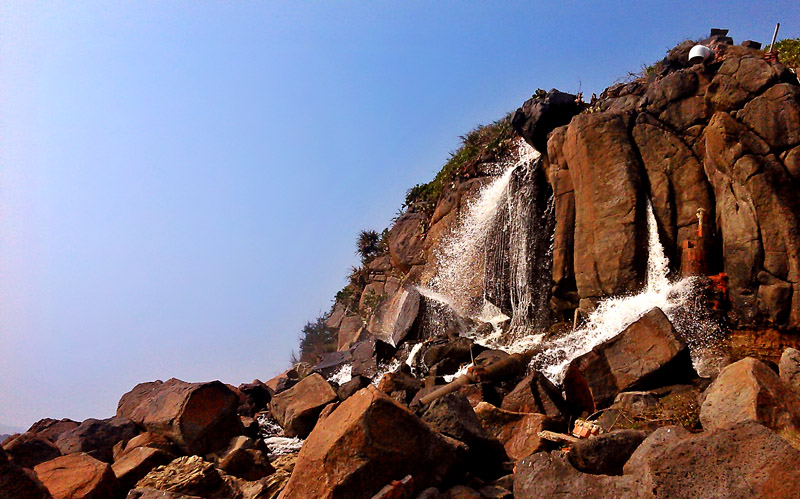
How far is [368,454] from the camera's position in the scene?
149 inches

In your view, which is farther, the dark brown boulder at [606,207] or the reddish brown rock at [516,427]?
the dark brown boulder at [606,207]

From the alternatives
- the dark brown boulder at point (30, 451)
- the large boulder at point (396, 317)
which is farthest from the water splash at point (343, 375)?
the dark brown boulder at point (30, 451)

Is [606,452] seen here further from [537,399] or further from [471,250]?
[471,250]

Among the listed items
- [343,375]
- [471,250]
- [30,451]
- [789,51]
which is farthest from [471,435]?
[789,51]

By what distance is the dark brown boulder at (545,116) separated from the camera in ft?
52.3

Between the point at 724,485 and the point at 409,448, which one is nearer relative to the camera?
the point at 724,485

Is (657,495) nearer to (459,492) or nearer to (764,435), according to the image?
(764,435)

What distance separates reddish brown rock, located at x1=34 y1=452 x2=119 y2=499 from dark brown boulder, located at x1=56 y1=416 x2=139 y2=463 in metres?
2.17

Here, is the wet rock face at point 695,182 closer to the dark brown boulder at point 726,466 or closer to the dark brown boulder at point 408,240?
the dark brown boulder at point 726,466

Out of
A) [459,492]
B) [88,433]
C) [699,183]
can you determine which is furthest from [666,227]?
[88,433]

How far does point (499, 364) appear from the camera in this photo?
9.36 m

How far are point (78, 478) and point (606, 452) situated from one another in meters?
5.19

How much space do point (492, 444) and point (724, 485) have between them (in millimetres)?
2367

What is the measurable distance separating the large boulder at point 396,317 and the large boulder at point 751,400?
13.2 m
